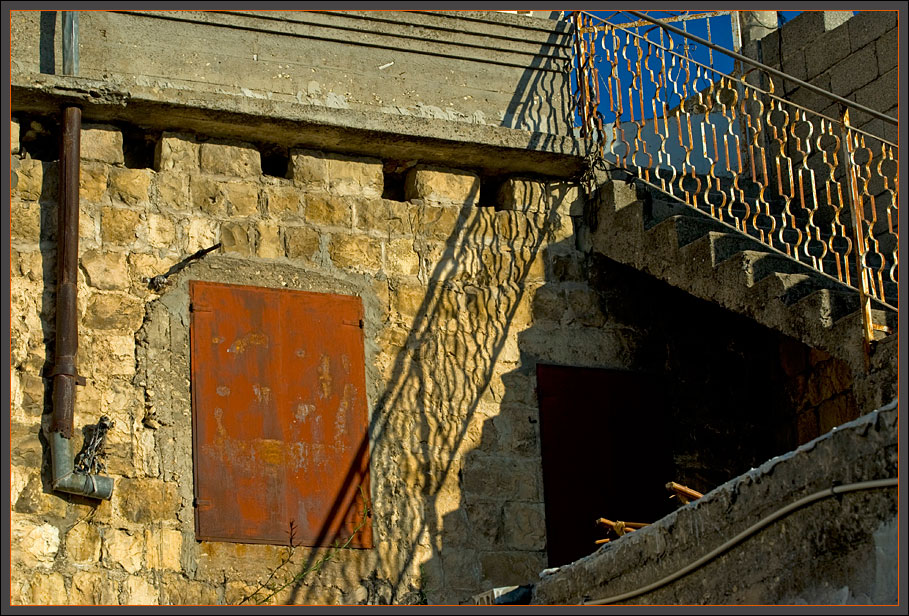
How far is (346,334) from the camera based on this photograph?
28.1 ft

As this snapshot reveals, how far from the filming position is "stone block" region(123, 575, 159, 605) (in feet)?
25.1

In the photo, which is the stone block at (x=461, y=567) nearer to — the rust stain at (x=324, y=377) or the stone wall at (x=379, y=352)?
the stone wall at (x=379, y=352)

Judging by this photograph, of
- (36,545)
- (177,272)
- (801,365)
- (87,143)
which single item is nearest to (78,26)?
(87,143)

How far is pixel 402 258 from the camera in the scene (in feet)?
29.3

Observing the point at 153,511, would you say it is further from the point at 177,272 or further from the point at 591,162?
the point at 591,162

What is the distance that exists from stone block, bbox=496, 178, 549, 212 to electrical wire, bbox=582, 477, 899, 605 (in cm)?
326

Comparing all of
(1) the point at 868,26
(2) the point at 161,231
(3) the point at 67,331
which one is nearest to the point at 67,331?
(3) the point at 67,331

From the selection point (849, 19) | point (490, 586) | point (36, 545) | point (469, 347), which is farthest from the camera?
point (849, 19)

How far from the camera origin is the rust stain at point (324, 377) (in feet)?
27.6

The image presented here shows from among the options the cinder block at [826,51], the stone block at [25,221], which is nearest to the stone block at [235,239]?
the stone block at [25,221]

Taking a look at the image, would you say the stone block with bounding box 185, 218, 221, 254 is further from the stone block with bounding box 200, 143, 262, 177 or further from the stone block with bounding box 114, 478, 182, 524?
Answer: the stone block with bounding box 114, 478, 182, 524

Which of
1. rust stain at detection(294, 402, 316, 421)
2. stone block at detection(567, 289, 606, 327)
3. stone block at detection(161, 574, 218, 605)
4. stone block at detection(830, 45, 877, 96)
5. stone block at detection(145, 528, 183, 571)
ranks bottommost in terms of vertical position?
stone block at detection(161, 574, 218, 605)

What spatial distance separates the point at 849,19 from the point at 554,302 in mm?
3008

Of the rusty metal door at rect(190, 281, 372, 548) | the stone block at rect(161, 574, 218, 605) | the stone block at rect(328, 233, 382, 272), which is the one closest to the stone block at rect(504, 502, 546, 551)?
the rusty metal door at rect(190, 281, 372, 548)
